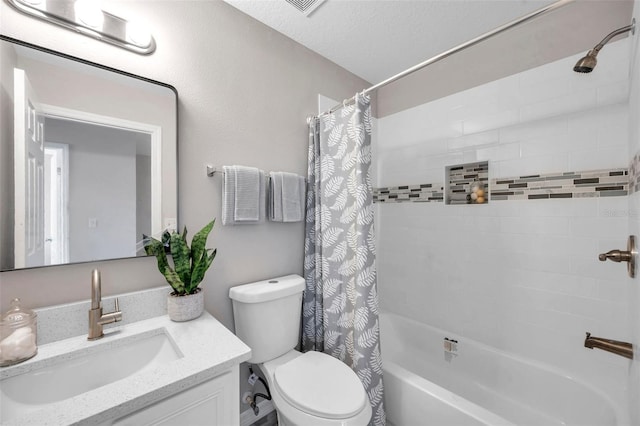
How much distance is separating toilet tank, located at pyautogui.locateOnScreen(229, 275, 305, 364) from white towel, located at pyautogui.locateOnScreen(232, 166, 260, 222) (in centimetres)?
40

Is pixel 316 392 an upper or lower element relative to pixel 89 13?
lower

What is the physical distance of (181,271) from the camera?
1.13 meters

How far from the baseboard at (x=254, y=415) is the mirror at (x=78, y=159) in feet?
3.69

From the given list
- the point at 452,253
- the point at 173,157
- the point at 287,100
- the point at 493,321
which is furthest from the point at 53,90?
the point at 493,321

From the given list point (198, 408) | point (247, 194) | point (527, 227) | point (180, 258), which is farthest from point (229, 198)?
point (527, 227)

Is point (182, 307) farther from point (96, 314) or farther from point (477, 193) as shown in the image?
point (477, 193)

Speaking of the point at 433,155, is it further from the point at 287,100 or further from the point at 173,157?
the point at 173,157

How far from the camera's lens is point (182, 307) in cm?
112

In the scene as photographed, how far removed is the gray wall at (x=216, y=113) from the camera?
1.03 meters

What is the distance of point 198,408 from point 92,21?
152 cm

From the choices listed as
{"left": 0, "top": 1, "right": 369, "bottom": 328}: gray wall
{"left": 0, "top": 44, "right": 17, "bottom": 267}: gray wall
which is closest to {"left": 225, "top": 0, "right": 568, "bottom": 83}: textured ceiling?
{"left": 0, "top": 1, "right": 369, "bottom": 328}: gray wall

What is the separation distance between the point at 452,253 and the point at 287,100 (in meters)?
1.60

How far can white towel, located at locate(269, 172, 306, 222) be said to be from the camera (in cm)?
159

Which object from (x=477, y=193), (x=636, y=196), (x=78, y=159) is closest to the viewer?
(x=636, y=196)
